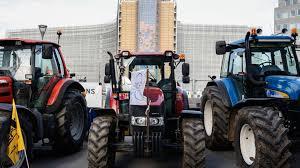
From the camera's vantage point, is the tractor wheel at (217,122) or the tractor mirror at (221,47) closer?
the tractor mirror at (221,47)

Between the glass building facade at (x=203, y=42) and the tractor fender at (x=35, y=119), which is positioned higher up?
the glass building facade at (x=203, y=42)

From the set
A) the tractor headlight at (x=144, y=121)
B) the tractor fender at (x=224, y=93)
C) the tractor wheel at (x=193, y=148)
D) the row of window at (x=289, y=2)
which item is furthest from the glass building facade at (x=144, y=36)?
the tractor wheel at (x=193, y=148)

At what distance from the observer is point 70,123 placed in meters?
7.41

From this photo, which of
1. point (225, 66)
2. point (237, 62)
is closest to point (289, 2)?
point (225, 66)

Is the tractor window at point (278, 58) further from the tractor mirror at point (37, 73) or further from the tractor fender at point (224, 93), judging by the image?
the tractor mirror at point (37, 73)

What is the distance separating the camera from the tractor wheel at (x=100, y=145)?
5.38 meters

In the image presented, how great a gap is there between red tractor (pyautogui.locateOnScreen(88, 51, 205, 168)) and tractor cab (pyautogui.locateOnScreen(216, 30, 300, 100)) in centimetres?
133

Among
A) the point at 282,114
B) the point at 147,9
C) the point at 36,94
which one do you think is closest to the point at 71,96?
the point at 36,94

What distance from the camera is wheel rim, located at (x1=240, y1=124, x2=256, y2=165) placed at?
5581 millimetres

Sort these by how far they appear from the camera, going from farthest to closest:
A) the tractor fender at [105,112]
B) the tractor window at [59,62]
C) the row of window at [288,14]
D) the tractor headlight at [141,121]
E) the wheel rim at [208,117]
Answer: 1. the row of window at [288,14]
2. the wheel rim at [208,117]
3. the tractor window at [59,62]
4. the tractor fender at [105,112]
5. the tractor headlight at [141,121]

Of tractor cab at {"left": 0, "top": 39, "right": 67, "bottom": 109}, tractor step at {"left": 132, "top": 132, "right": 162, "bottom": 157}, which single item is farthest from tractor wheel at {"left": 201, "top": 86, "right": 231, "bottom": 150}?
tractor cab at {"left": 0, "top": 39, "right": 67, "bottom": 109}

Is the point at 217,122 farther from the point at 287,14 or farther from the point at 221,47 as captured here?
the point at 287,14

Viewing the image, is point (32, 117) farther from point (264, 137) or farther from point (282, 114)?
point (282, 114)

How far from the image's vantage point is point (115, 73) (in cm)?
651
